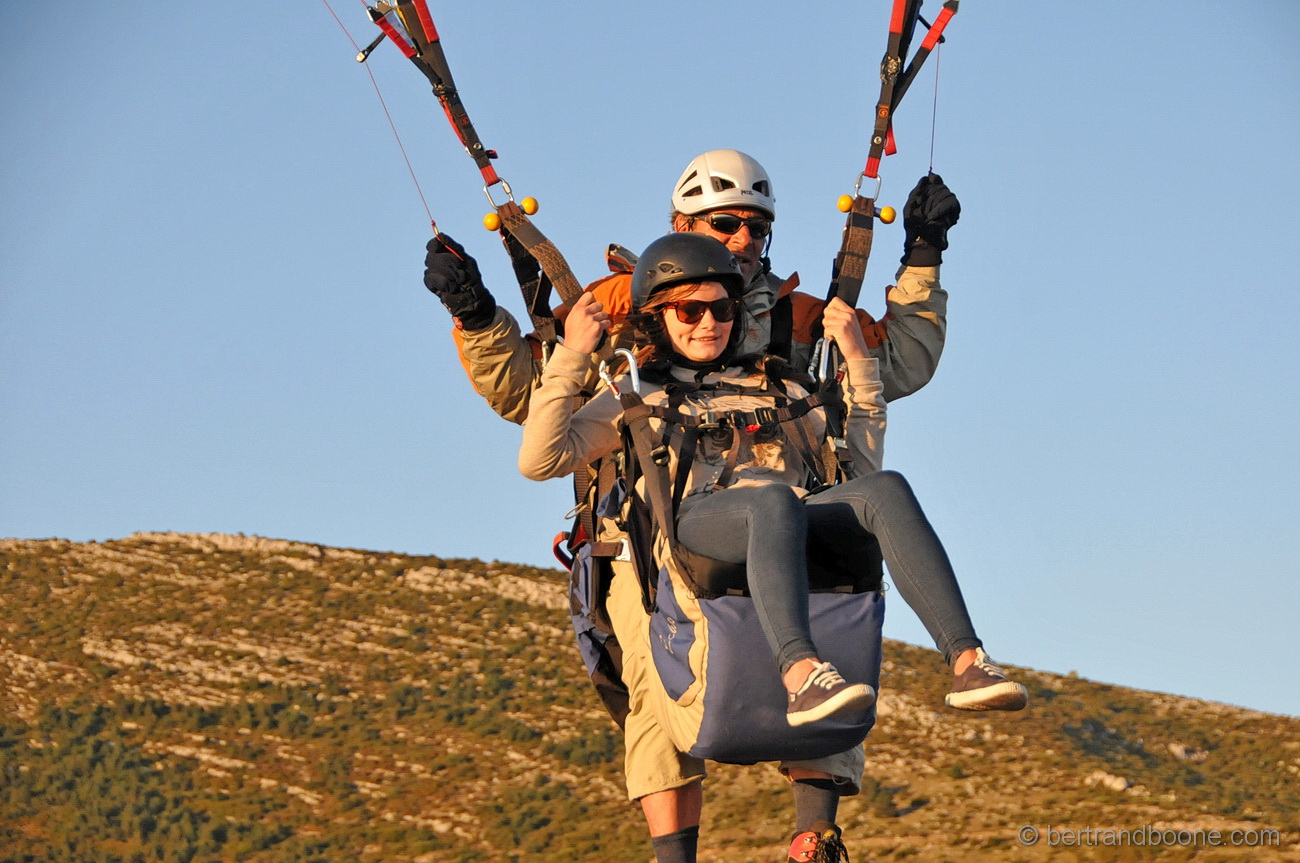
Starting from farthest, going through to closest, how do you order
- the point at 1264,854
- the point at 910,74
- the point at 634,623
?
the point at 1264,854, the point at 910,74, the point at 634,623

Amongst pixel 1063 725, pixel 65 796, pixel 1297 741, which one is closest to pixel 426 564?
pixel 65 796

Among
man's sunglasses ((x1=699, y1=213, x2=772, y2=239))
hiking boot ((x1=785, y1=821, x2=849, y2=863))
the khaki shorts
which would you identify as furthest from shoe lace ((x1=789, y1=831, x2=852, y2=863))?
man's sunglasses ((x1=699, y1=213, x2=772, y2=239))

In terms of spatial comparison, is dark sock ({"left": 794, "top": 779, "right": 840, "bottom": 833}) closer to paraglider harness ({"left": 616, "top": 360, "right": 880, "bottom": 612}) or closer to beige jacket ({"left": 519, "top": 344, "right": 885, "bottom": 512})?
paraglider harness ({"left": 616, "top": 360, "right": 880, "bottom": 612})

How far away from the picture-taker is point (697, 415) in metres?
6.15

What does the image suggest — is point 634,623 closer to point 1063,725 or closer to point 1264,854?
point 1264,854

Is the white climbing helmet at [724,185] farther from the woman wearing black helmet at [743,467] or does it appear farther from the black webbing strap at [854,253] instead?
the woman wearing black helmet at [743,467]

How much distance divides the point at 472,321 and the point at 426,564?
4488 cm

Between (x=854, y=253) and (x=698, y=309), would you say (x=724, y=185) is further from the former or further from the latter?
(x=698, y=309)

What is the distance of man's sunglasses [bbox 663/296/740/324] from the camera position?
6.34 metres

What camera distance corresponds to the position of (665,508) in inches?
230

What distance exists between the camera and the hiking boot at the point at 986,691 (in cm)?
492

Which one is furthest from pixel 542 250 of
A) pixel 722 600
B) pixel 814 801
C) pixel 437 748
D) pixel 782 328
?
pixel 437 748

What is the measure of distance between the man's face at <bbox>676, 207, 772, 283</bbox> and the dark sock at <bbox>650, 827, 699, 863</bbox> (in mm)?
2651

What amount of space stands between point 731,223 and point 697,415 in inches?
65.4
